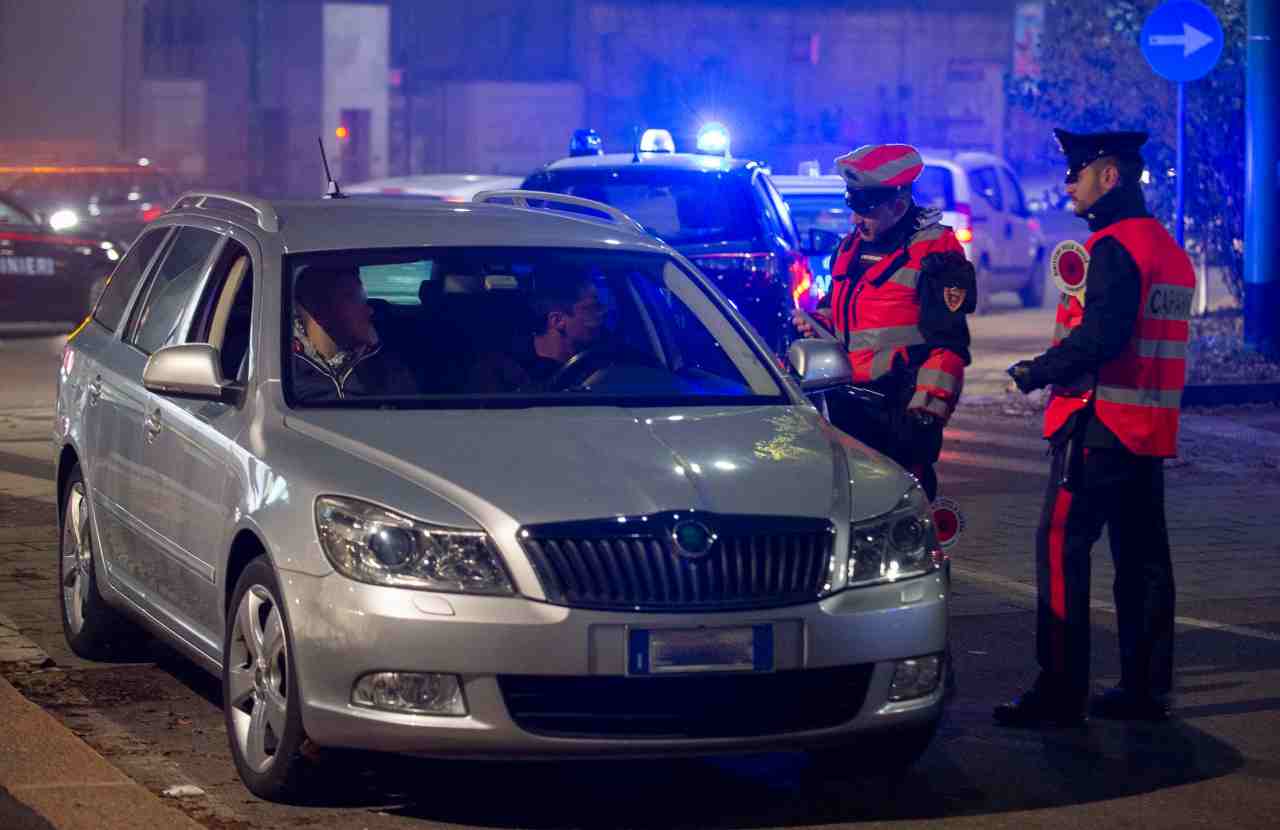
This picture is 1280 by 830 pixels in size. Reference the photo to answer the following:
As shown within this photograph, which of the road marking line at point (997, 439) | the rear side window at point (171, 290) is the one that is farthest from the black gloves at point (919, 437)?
the road marking line at point (997, 439)

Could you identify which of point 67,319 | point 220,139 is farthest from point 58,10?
point 220,139

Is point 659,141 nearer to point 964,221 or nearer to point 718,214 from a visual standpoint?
point 718,214

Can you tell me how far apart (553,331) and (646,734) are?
1.82 metres

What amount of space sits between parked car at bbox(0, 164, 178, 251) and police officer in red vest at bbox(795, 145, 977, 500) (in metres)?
20.4

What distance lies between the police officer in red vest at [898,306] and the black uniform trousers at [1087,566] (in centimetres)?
65

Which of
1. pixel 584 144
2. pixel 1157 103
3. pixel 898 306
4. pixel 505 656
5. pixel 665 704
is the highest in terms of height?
pixel 1157 103

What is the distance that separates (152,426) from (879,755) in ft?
7.58

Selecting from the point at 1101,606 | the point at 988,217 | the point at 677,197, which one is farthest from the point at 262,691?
the point at 988,217

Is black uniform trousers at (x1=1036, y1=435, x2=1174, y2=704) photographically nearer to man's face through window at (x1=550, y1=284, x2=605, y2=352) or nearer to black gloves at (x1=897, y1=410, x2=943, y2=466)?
black gloves at (x1=897, y1=410, x2=943, y2=466)

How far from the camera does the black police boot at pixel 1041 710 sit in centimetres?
696

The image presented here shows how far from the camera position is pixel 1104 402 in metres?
7.01

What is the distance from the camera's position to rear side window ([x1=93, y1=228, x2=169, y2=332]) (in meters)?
8.04

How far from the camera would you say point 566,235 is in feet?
23.7

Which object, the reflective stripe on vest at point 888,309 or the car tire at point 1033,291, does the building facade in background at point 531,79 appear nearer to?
the car tire at point 1033,291
